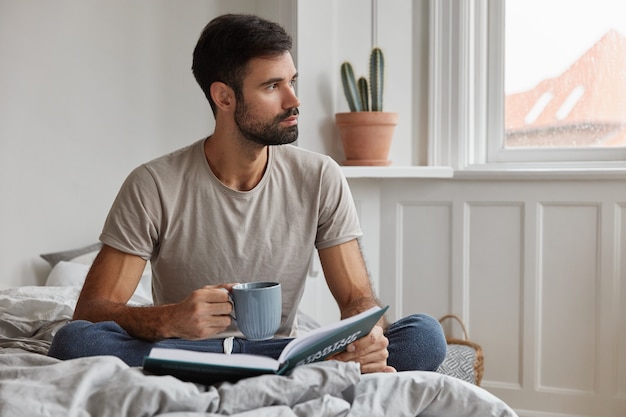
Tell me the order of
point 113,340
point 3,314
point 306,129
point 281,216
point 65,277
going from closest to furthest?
point 113,340, point 281,216, point 3,314, point 65,277, point 306,129

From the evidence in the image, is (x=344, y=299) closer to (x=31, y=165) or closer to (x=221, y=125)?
(x=221, y=125)

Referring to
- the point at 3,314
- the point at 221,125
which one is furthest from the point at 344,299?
the point at 3,314

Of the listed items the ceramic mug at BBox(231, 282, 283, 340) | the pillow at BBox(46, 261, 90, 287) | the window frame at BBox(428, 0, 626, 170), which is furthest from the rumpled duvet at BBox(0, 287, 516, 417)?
the window frame at BBox(428, 0, 626, 170)

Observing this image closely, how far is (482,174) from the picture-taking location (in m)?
3.04

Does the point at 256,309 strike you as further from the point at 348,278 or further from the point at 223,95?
the point at 223,95

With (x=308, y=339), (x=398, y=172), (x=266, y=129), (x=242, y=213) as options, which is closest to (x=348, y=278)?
(x=242, y=213)

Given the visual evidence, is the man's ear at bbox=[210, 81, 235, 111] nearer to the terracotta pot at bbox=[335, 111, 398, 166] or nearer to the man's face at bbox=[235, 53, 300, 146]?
the man's face at bbox=[235, 53, 300, 146]

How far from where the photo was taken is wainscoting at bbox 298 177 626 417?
9.55 feet

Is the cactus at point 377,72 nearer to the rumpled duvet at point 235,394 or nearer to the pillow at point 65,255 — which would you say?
the pillow at point 65,255

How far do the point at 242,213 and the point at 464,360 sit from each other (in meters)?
1.20

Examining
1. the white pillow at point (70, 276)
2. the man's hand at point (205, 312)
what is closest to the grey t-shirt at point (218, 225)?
the man's hand at point (205, 312)

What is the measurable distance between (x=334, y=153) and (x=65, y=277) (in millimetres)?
1090

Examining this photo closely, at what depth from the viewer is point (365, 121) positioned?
295cm

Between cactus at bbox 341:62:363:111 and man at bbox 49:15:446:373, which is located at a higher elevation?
cactus at bbox 341:62:363:111
